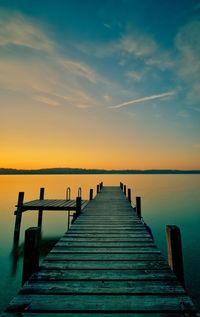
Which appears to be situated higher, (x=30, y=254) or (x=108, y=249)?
(x=30, y=254)

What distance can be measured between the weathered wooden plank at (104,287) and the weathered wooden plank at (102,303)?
101mm

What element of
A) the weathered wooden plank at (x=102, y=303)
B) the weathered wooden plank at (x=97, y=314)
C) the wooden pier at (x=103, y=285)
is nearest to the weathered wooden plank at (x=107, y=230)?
the wooden pier at (x=103, y=285)

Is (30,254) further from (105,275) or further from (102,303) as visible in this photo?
(102,303)

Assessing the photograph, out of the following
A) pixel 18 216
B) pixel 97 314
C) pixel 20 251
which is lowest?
pixel 20 251

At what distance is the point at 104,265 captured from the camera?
13.5 ft

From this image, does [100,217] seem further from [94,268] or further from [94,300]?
[94,300]

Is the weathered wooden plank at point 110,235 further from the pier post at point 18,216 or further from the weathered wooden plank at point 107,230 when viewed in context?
the pier post at point 18,216

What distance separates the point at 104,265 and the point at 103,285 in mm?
809

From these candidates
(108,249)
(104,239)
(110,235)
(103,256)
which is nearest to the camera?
(103,256)

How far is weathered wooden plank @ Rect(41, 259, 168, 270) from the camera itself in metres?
3.98

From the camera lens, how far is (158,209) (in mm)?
28906

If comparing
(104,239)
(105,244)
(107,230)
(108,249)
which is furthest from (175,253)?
(107,230)

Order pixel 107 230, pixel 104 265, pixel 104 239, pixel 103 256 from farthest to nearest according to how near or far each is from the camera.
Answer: pixel 107 230 → pixel 104 239 → pixel 103 256 → pixel 104 265

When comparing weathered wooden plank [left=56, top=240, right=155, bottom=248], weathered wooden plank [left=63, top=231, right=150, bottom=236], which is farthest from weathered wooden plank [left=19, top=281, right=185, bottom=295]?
weathered wooden plank [left=63, top=231, right=150, bottom=236]
